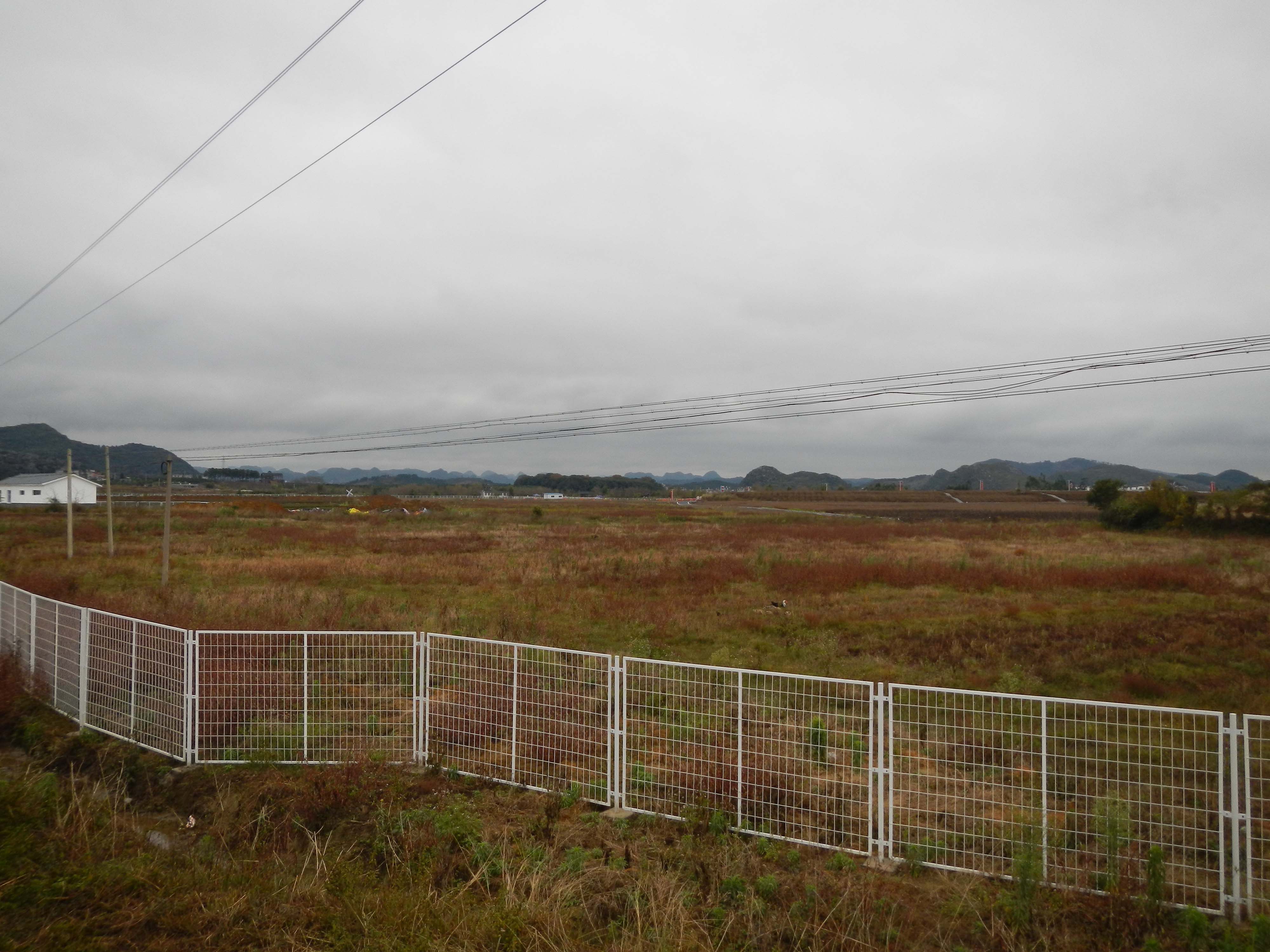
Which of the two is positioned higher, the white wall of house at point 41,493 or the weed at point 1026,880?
the white wall of house at point 41,493

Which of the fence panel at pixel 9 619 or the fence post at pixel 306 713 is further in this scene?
the fence panel at pixel 9 619

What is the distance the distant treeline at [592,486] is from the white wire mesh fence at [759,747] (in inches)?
5621

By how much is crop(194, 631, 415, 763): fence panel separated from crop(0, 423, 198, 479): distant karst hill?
50.2 ft

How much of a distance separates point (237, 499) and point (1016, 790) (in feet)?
320

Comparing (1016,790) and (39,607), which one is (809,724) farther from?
(39,607)

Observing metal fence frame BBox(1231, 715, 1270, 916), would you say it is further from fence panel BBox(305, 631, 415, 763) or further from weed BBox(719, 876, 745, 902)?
fence panel BBox(305, 631, 415, 763)

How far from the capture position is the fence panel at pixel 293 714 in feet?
24.2

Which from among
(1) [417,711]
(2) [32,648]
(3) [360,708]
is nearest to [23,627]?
(2) [32,648]

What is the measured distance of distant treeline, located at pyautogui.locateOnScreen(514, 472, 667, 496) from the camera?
160 m

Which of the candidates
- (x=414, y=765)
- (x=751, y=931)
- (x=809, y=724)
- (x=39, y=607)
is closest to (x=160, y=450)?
(x=39, y=607)

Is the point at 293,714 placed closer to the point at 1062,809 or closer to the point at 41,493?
the point at 1062,809

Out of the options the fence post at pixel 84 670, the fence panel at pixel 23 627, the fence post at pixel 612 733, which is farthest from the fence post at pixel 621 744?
the fence panel at pixel 23 627

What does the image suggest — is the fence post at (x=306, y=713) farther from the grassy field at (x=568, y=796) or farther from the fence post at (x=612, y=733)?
the fence post at (x=612, y=733)

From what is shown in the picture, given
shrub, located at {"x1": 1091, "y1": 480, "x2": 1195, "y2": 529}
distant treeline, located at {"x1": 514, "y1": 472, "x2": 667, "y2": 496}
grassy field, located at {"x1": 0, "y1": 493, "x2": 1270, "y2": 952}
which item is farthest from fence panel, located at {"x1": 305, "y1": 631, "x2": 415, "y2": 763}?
distant treeline, located at {"x1": 514, "y1": 472, "x2": 667, "y2": 496}
